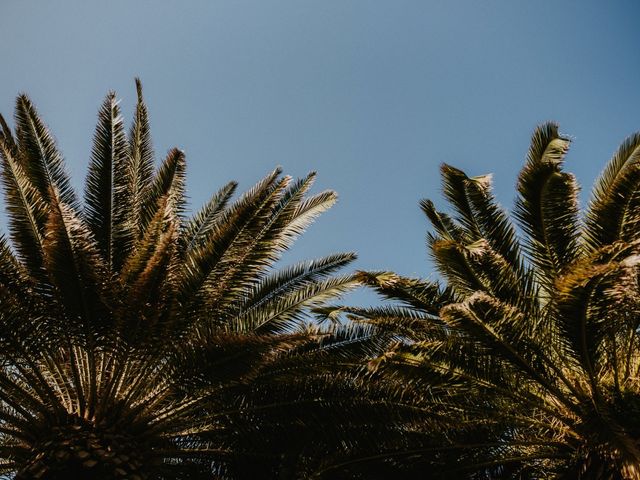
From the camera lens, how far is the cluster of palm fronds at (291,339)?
6.59m

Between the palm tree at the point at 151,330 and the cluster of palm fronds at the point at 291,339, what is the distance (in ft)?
0.09

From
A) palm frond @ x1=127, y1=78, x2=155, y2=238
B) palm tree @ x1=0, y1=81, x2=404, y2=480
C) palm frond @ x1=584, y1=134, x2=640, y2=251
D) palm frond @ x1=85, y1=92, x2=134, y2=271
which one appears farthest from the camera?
palm frond @ x1=127, y1=78, x2=155, y2=238

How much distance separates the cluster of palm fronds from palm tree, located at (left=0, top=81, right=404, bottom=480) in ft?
0.09

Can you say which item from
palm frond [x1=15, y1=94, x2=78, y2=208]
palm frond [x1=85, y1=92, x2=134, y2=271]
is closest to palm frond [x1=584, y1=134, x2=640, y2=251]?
palm frond [x1=85, y1=92, x2=134, y2=271]

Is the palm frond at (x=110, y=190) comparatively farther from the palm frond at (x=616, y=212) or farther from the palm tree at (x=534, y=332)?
the palm frond at (x=616, y=212)

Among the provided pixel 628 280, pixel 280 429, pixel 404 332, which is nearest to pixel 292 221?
pixel 404 332

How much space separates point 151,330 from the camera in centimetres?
670

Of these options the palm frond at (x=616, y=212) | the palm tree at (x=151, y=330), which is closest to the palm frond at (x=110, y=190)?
the palm tree at (x=151, y=330)

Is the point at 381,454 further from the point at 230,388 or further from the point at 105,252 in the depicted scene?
the point at 105,252

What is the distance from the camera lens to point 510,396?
741 cm

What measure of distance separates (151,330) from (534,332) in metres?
4.63

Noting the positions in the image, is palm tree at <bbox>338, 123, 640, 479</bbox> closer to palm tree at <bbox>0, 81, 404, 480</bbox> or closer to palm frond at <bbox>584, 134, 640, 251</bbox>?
palm frond at <bbox>584, 134, 640, 251</bbox>

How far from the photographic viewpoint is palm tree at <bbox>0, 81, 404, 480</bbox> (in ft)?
21.6

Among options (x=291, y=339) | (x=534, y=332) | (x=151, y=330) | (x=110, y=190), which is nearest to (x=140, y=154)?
(x=110, y=190)
